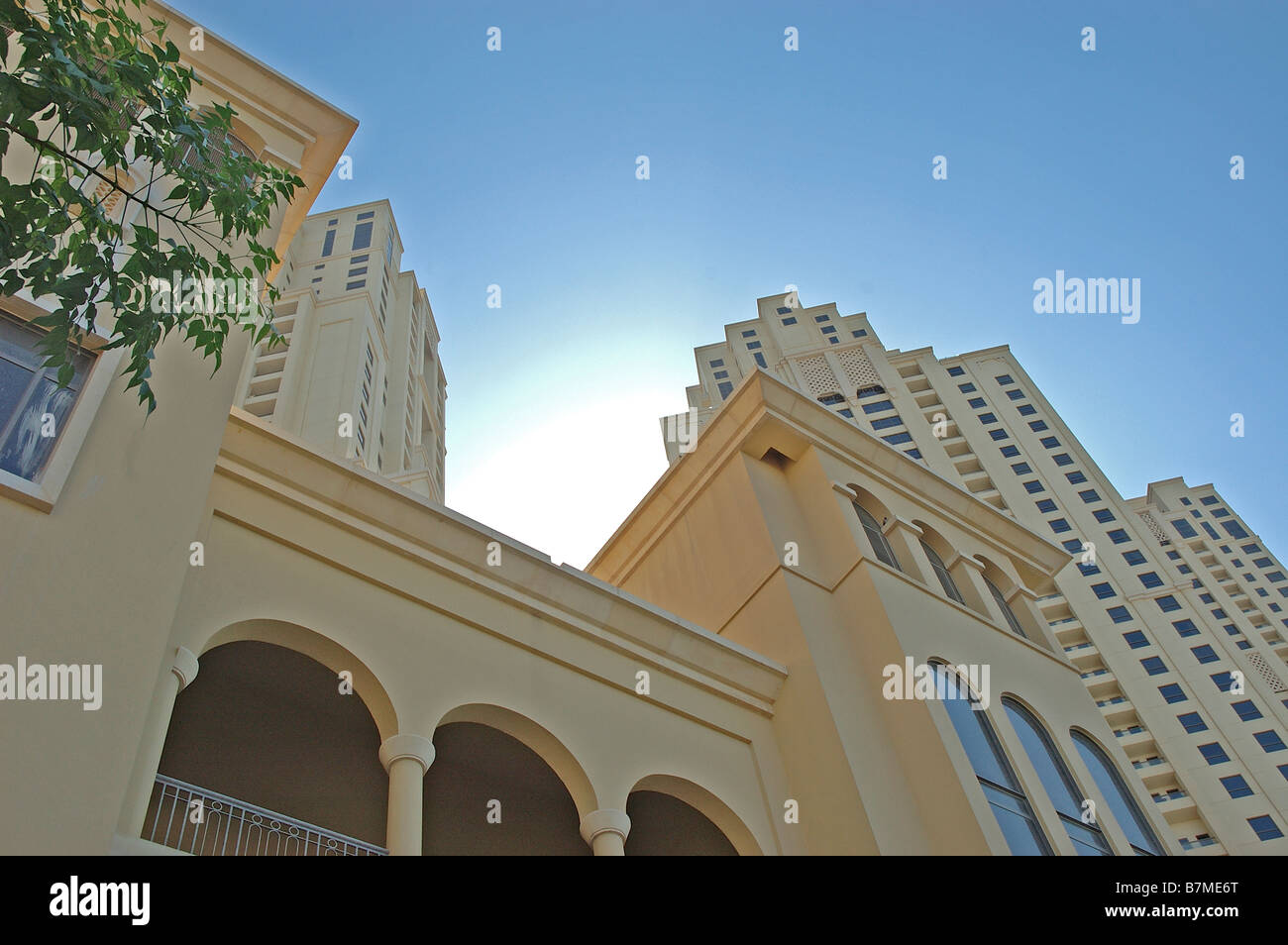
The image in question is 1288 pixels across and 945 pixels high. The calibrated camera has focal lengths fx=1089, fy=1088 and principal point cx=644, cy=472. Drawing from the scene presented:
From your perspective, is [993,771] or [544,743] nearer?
[544,743]

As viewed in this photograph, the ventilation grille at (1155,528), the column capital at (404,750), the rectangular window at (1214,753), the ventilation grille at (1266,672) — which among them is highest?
the ventilation grille at (1155,528)

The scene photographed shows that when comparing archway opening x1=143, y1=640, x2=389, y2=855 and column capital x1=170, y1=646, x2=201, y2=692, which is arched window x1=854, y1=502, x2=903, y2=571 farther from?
column capital x1=170, y1=646, x2=201, y2=692

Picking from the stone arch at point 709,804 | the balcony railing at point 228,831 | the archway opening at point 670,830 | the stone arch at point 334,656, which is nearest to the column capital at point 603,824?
the stone arch at point 709,804

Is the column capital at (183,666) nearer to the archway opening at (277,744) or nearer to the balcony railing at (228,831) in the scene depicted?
the balcony railing at (228,831)

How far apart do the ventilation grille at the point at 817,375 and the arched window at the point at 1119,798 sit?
58.5 metres

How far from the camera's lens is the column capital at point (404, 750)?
822 centimetres

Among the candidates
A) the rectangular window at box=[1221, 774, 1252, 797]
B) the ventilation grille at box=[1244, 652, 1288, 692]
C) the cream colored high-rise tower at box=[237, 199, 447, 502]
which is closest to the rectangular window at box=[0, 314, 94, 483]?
the cream colored high-rise tower at box=[237, 199, 447, 502]

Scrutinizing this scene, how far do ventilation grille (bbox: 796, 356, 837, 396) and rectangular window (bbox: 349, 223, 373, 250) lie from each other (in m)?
30.6

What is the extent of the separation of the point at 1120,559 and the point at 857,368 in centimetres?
2069

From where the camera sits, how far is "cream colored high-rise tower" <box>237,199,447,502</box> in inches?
2149

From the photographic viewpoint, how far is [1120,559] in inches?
2427

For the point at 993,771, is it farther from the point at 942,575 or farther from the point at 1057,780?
the point at 942,575

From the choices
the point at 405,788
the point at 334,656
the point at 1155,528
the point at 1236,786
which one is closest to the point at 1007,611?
the point at 405,788
